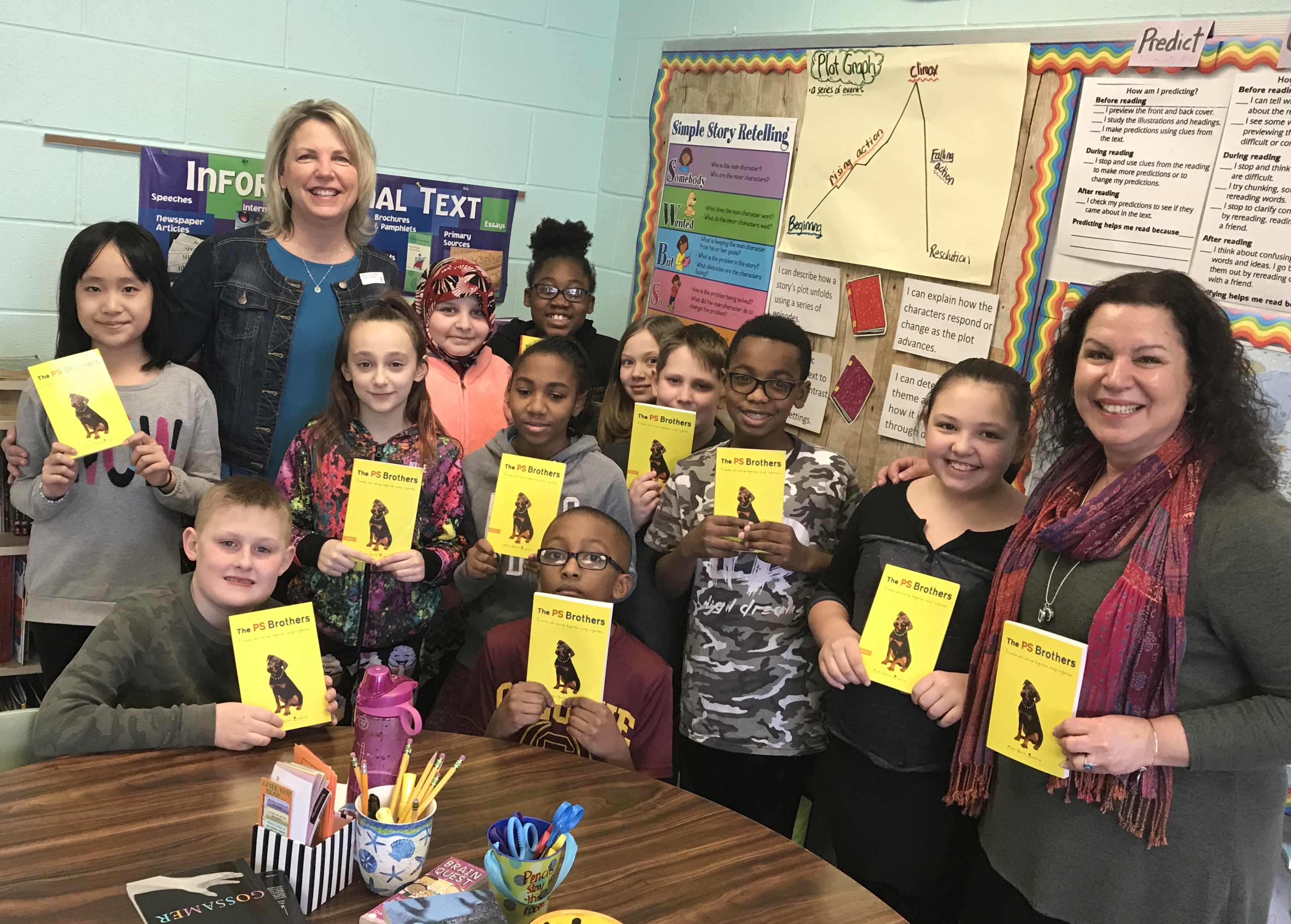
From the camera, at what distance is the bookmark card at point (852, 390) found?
310 centimetres

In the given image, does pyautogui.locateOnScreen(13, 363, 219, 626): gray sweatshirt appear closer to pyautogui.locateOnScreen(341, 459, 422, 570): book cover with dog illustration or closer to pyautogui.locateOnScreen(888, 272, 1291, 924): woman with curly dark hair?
pyautogui.locateOnScreen(341, 459, 422, 570): book cover with dog illustration

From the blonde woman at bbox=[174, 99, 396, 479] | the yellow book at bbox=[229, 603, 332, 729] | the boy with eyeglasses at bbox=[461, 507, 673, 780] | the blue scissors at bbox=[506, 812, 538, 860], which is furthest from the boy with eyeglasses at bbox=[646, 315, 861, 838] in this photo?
the blonde woman at bbox=[174, 99, 396, 479]

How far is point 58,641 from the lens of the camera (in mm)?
2553

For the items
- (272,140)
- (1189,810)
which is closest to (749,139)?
(272,140)

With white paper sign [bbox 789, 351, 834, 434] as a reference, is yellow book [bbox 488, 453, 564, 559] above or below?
below

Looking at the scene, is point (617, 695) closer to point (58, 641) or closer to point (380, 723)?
point (380, 723)

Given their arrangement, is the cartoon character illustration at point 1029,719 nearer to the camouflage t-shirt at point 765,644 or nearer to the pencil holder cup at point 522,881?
the camouflage t-shirt at point 765,644

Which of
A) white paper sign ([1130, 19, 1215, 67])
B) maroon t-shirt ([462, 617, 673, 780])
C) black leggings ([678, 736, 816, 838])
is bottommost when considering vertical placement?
black leggings ([678, 736, 816, 838])

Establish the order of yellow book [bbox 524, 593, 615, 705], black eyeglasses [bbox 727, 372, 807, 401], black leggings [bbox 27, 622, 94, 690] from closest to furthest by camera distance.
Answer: yellow book [bbox 524, 593, 615, 705] → black eyeglasses [bbox 727, 372, 807, 401] → black leggings [bbox 27, 622, 94, 690]

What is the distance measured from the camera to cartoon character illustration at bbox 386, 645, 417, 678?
2529 millimetres

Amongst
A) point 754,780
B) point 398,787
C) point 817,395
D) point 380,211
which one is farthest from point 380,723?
point 380,211

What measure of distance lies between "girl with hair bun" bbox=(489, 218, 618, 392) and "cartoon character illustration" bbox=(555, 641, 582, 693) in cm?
136

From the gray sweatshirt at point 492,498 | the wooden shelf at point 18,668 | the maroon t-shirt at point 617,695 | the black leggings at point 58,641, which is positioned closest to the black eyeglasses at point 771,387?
the gray sweatshirt at point 492,498

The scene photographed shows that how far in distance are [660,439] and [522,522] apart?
474mm
